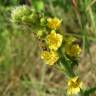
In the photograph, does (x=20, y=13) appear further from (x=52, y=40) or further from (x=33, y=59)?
(x=33, y=59)

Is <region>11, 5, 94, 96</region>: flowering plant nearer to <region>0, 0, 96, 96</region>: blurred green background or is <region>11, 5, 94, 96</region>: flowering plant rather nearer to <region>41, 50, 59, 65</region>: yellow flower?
<region>41, 50, 59, 65</region>: yellow flower

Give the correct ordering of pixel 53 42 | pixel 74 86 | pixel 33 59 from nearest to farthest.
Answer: pixel 53 42, pixel 74 86, pixel 33 59

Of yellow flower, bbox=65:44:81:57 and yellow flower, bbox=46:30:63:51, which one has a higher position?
yellow flower, bbox=46:30:63:51

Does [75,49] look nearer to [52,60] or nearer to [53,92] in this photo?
[52,60]

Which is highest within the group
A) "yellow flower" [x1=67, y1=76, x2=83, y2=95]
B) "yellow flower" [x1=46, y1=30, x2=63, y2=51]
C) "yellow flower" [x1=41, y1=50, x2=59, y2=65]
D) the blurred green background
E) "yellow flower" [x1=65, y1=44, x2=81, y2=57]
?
"yellow flower" [x1=46, y1=30, x2=63, y2=51]

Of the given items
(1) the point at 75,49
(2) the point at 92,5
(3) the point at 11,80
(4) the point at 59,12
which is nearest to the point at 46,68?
(3) the point at 11,80

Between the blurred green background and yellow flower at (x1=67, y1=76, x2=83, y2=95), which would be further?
the blurred green background

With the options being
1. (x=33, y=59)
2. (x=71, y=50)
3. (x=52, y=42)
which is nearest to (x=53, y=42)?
(x=52, y=42)

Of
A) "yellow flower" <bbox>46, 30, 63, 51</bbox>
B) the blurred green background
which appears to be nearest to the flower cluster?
"yellow flower" <bbox>46, 30, 63, 51</bbox>
